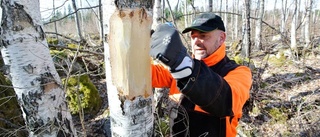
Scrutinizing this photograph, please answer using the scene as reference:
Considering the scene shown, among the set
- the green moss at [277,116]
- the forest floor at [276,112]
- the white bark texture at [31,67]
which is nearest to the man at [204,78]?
the white bark texture at [31,67]

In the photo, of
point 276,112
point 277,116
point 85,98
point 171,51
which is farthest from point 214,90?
point 85,98

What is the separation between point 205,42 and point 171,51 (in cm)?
79

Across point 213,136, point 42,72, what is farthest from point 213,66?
point 42,72

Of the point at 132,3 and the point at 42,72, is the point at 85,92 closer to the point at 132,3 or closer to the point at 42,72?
the point at 42,72

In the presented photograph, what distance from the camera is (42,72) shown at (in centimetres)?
208

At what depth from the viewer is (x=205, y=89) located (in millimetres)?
1265

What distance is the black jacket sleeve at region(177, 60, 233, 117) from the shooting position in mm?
1230

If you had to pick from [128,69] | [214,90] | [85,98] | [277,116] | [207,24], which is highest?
[207,24]

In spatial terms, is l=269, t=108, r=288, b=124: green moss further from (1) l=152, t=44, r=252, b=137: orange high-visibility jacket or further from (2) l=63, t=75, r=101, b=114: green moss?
(2) l=63, t=75, r=101, b=114: green moss

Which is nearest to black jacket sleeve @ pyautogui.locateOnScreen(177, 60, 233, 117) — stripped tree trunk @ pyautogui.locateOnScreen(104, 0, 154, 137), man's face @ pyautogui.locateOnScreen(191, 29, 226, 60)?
stripped tree trunk @ pyautogui.locateOnScreen(104, 0, 154, 137)

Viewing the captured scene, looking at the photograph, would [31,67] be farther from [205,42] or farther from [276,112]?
[276,112]

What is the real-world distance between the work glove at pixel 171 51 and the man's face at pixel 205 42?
657mm

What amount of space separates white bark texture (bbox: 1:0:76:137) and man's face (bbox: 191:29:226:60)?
3.96ft

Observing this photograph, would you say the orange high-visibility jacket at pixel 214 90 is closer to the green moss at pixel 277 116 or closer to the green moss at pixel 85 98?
the green moss at pixel 277 116
